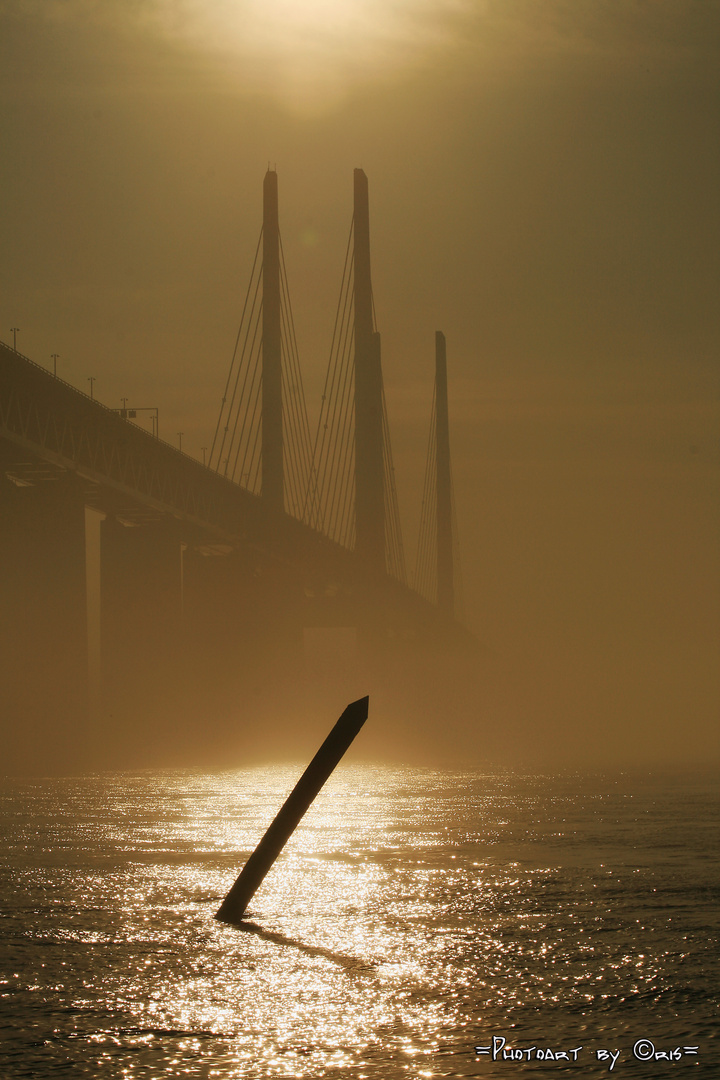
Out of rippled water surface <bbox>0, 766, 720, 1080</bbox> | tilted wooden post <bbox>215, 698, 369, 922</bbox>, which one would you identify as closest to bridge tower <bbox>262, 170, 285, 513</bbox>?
rippled water surface <bbox>0, 766, 720, 1080</bbox>

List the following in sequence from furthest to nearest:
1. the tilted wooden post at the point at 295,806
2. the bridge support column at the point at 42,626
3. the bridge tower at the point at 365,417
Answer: the bridge tower at the point at 365,417 → the bridge support column at the point at 42,626 → the tilted wooden post at the point at 295,806

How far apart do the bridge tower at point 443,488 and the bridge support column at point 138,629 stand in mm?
29099

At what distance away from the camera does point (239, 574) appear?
58062 mm

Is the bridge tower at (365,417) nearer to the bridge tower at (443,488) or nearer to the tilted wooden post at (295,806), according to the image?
the bridge tower at (443,488)

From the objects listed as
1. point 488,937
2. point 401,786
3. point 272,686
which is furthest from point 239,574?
point 488,937

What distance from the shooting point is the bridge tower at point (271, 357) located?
56.9m

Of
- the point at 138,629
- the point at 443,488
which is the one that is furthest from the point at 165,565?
the point at 443,488

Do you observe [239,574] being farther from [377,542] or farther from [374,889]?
[374,889]

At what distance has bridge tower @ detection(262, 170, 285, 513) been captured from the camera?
56875 millimetres

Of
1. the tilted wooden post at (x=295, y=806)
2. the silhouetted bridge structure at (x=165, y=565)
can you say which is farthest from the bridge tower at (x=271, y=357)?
the tilted wooden post at (x=295, y=806)

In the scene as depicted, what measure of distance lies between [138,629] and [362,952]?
4523cm

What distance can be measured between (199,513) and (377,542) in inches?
445

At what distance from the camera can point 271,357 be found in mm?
58312

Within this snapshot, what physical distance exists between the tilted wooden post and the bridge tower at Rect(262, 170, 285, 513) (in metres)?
46.1
